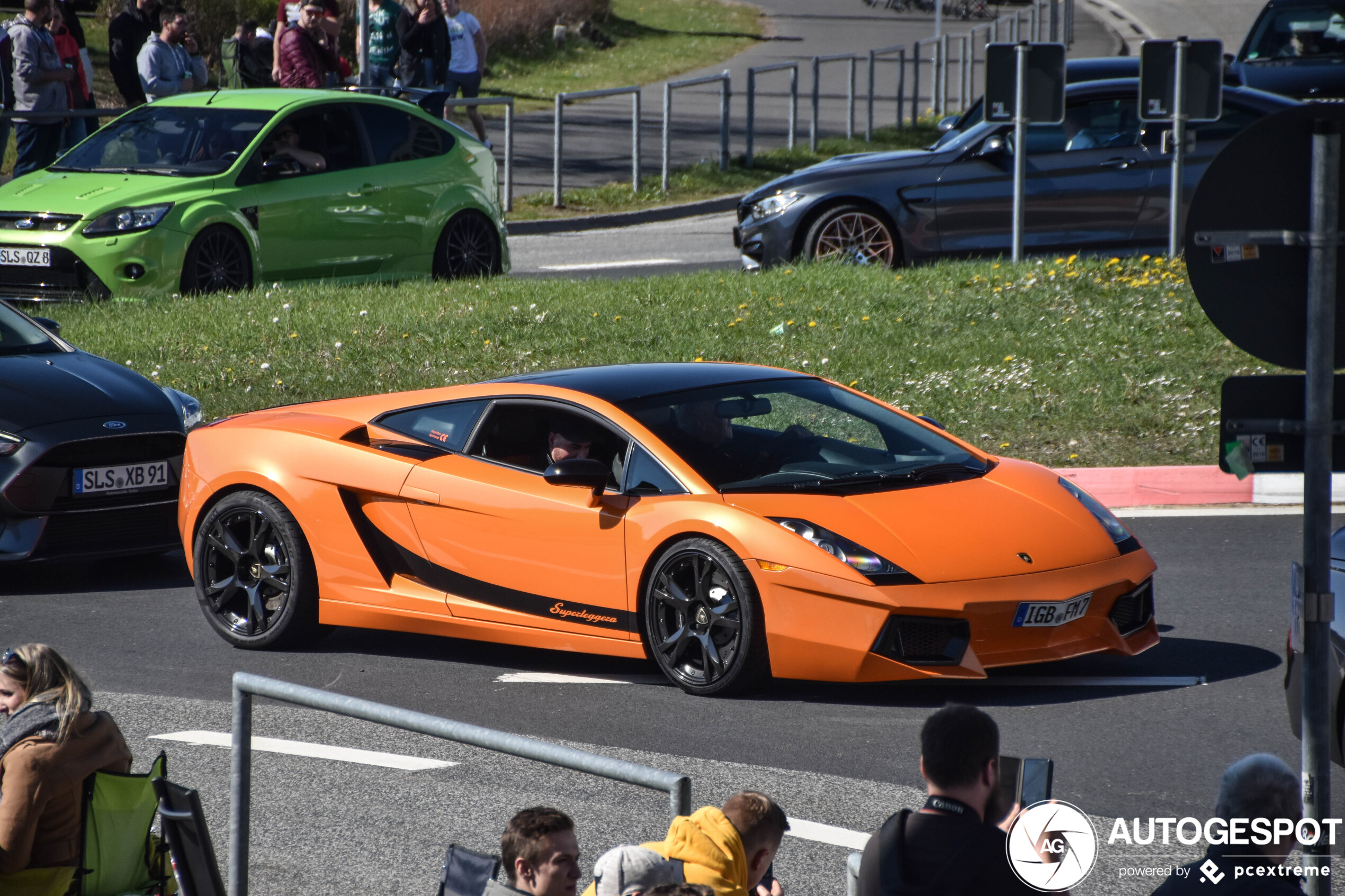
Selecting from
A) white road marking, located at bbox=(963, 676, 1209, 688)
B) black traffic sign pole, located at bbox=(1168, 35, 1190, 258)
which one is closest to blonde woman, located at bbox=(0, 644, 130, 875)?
white road marking, located at bbox=(963, 676, 1209, 688)

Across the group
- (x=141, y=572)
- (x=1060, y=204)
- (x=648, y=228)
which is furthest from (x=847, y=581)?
(x=648, y=228)

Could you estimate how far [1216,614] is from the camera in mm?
8188

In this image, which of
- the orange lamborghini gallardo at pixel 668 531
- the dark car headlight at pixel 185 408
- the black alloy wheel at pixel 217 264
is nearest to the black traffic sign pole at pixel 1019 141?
the black alloy wheel at pixel 217 264

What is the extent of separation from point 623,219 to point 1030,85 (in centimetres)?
998

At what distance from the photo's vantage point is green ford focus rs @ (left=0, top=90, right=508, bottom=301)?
45.7 ft

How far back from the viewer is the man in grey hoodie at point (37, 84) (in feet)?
60.0

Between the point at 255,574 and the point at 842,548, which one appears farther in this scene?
the point at 255,574

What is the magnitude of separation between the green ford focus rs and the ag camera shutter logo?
37.3 feet

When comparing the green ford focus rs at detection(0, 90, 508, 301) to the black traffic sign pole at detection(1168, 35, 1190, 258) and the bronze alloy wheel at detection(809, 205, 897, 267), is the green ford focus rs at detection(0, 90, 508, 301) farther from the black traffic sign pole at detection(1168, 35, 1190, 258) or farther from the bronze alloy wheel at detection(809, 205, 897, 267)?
the black traffic sign pole at detection(1168, 35, 1190, 258)

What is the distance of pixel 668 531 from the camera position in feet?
23.5

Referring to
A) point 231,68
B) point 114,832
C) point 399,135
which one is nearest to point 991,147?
point 399,135

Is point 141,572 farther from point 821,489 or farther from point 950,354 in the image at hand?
point 950,354

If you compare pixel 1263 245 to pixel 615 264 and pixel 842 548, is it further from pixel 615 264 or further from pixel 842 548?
pixel 615 264

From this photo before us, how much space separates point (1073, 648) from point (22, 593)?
532 cm
